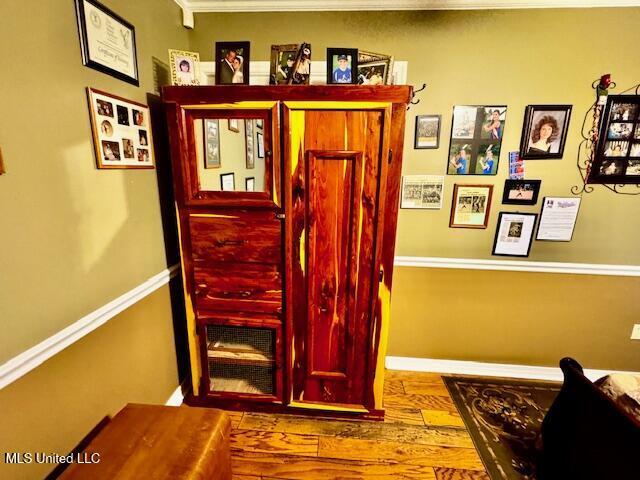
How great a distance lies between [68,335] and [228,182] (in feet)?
3.10

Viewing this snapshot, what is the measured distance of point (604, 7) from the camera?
1652mm

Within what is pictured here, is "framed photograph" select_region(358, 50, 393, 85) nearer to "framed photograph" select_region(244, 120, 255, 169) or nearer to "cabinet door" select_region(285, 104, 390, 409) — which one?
"cabinet door" select_region(285, 104, 390, 409)

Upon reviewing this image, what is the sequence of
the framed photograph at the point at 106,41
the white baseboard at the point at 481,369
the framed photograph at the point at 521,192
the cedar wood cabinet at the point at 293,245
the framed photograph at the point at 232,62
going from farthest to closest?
the white baseboard at the point at 481,369, the framed photograph at the point at 521,192, the framed photograph at the point at 232,62, the cedar wood cabinet at the point at 293,245, the framed photograph at the point at 106,41

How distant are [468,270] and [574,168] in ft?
3.10

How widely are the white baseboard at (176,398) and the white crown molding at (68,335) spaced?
0.75 meters

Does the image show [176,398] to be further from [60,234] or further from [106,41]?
[106,41]

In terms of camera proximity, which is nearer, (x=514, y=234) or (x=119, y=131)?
(x=119, y=131)

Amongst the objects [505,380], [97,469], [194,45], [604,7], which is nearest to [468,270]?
[505,380]

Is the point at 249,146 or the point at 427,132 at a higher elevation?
the point at 427,132

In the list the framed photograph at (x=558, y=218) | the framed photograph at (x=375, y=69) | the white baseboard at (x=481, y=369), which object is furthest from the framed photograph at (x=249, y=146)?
the framed photograph at (x=558, y=218)

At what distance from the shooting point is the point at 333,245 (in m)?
1.53

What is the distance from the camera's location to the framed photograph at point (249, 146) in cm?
146
